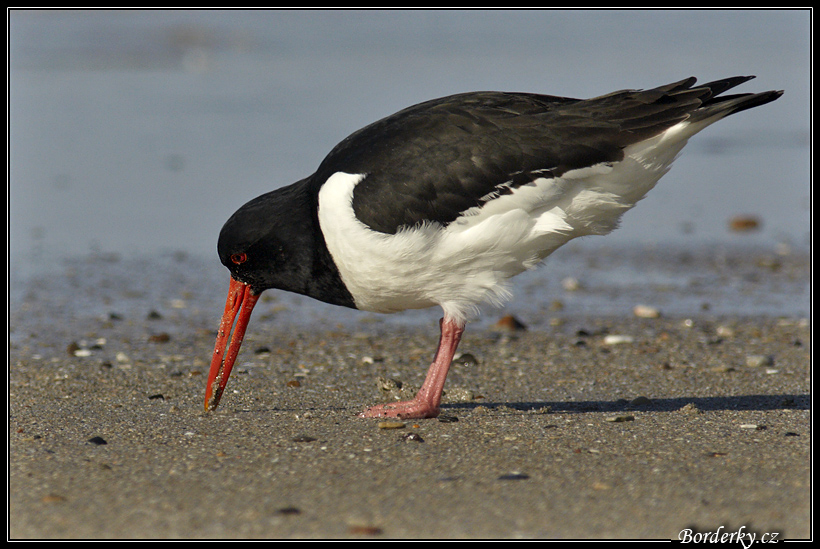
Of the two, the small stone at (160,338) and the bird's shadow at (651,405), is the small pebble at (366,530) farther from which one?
the small stone at (160,338)

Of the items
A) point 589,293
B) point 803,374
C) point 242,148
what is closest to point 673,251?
point 589,293

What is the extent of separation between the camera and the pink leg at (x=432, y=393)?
5383 mm

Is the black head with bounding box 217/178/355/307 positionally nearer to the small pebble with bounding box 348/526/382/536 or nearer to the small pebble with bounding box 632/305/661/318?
the small pebble with bounding box 348/526/382/536

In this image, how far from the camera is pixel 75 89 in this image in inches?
736

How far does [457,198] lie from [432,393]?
1167 mm

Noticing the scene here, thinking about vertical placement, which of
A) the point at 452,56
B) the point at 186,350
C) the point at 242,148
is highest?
the point at 452,56

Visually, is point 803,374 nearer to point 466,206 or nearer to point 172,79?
point 466,206

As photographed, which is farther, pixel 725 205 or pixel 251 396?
pixel 725 205

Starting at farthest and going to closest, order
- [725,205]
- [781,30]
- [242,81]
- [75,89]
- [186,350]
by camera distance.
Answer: [781,30]
[242,81]
[75,89]
[725,205]
[186,350]

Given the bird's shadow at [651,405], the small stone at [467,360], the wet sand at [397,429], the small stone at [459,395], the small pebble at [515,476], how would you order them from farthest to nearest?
the small stone at [467,360]
the small stone at [459,395]
the bird's shadow at [651,405]
the small pebble at [515,476]
the wet sand at [397,429]

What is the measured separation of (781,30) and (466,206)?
906 inches

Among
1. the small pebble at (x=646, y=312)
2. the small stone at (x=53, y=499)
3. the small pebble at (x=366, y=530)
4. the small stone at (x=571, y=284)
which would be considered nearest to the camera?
the small pebble at (x=366, y=530)

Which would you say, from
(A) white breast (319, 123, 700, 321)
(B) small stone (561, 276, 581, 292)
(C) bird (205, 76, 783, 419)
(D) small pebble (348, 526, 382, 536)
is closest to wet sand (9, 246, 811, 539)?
Answer: (D) small pebble (348, 526, 382, 536)

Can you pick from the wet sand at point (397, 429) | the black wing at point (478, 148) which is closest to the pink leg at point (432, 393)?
the wet sand at point (397, 429)
